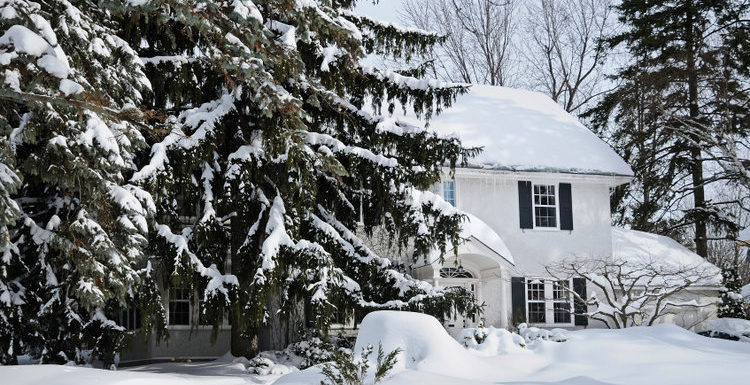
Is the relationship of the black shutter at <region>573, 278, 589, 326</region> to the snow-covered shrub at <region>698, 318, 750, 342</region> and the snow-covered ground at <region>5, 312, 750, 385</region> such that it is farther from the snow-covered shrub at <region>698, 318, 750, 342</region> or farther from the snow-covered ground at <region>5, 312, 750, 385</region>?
the snow-covered ground at <region>5, 312, 750, 385</region>

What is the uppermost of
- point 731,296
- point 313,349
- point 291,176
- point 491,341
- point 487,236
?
point 291,176

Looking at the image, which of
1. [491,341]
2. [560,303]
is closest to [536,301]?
[560,303]

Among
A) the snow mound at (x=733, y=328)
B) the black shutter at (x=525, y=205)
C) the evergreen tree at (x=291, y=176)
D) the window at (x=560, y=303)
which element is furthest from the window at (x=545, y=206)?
the evergreen tree at (x=291, y=176)

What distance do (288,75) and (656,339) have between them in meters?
7.67

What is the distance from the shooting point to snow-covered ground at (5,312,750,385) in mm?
10016

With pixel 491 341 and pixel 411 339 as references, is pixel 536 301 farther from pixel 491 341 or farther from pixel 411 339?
pixel 411 339

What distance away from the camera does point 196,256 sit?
14.7m

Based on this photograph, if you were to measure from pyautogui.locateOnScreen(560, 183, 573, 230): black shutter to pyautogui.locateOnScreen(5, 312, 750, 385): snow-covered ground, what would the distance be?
10057mm

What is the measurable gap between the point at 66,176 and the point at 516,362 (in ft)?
22.3

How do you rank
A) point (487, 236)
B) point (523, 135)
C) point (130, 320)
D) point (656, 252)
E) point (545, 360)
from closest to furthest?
point (545, 360) → point (130, 320) → point (487, 236) → point (523, 135) → point (656, 252)

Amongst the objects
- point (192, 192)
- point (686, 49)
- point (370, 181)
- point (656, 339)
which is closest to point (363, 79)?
point (370, 181)

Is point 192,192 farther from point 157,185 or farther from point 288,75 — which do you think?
point 288,75

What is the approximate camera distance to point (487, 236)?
2152 cm

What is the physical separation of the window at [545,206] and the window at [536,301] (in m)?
1.75
